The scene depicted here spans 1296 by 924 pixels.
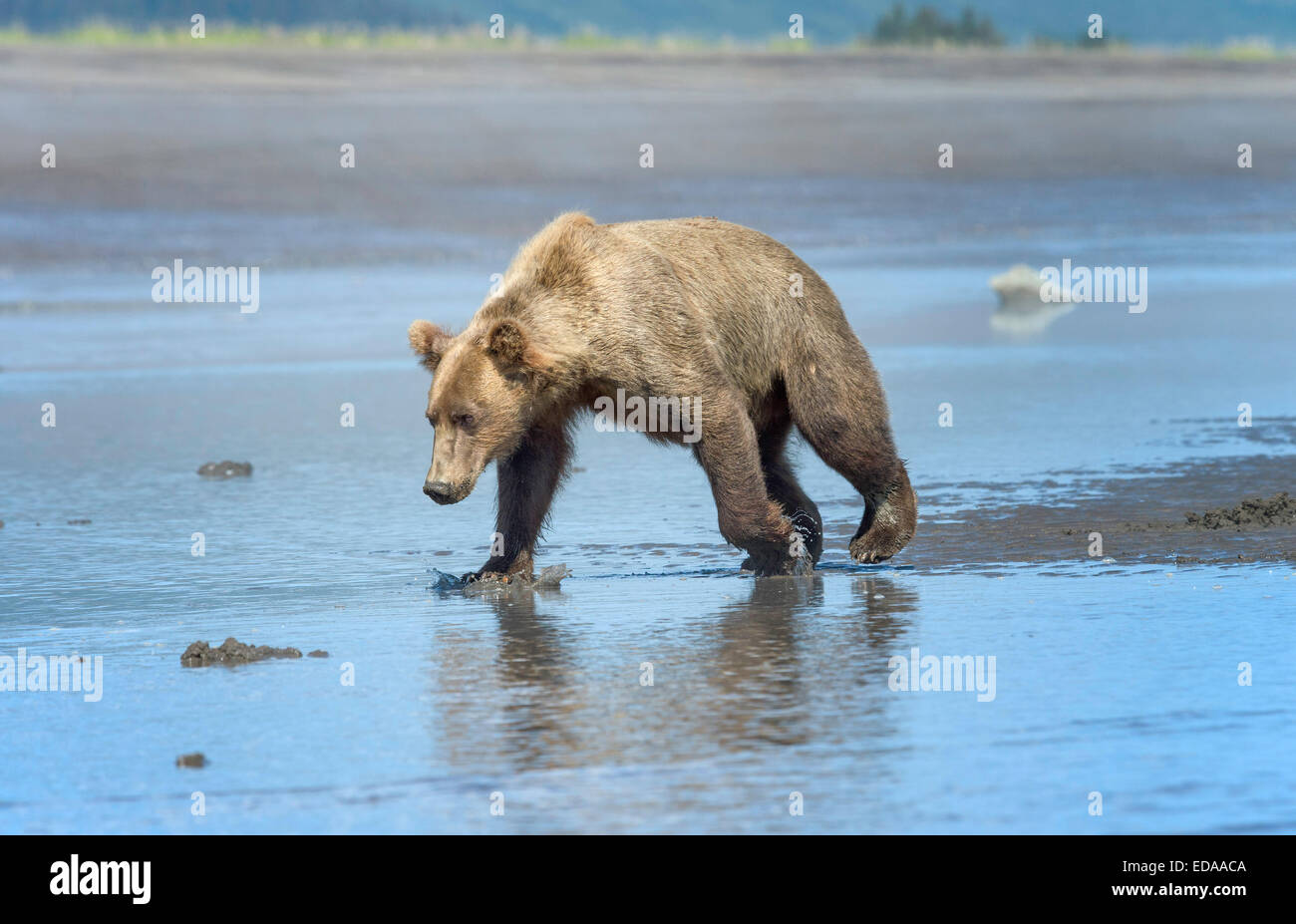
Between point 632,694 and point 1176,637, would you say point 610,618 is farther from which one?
point 1176,637

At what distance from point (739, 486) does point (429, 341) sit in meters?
1.32

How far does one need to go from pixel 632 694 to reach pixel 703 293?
2.71m

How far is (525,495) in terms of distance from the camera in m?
8.23

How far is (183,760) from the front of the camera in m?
5.36

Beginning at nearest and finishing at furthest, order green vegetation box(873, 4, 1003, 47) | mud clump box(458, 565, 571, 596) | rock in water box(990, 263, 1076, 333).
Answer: mud clump box(458, 565, 571, 596) → rock in water box(990, 263, 1076, 333) → green vegetation box(873, 4, 1003, 47)

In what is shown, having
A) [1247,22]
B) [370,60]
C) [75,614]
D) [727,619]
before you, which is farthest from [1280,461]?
[1247,22]

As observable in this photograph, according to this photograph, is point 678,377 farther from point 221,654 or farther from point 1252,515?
point 1252,515

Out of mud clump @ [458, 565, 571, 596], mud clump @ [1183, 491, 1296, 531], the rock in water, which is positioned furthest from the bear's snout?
the rock in water

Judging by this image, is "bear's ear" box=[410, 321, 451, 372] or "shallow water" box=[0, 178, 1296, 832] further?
"bear's ear" box=[410, 321, 451, 372]

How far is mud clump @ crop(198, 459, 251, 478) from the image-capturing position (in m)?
11.2

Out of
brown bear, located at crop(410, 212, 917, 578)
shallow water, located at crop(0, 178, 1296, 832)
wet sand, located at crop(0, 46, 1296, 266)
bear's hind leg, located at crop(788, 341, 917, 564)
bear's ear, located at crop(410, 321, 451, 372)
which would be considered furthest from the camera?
wet sand, located at crop(0, 46, 1296, 266)

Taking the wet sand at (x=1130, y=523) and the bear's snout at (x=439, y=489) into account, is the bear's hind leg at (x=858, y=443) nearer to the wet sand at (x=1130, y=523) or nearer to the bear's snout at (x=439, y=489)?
the wet sand at (x=1130, y=523)

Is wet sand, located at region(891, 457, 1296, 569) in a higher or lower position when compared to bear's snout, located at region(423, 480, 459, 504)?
lower

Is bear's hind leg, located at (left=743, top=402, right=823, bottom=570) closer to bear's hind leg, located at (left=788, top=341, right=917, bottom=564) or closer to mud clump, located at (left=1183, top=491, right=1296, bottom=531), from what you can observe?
bear's hind leg, located at (left=788, top=341, right=917, bottom=564)
